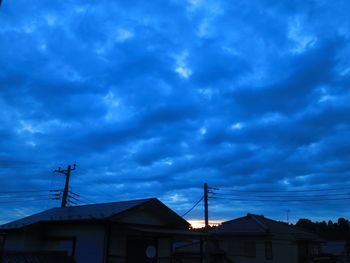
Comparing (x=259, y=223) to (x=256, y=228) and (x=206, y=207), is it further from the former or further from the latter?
(x=206, y=207)

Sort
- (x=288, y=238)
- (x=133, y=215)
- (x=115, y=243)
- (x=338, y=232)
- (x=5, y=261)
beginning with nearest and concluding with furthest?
(x=5, y=261), (x=115, y=243), (x=133, y=215), (x=288, y=238), (x=338, y=232)

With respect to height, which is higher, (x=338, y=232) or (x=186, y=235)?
(x=338, y=232)

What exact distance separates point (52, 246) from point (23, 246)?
5.05 ft

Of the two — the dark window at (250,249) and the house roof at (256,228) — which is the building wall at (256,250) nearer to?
the dark window at (250,249)

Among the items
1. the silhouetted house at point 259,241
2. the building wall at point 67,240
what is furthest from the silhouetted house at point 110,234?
the silhouetted house at point 259,241

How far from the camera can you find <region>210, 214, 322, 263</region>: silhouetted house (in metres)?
32.4

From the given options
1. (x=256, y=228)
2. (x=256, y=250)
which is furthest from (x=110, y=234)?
(x=256, y=228)

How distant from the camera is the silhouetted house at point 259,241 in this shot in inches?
1277

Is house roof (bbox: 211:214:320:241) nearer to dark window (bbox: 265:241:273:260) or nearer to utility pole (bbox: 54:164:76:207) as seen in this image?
A: dark window (bbox: 265:241:273:260)

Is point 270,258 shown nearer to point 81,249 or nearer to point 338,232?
point 81,249

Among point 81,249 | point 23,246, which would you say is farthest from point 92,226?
point 23,246

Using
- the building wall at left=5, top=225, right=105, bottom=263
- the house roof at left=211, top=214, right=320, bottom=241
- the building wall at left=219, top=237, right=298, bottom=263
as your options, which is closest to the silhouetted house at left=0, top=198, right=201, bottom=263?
the building wall at left=5, top=225, right=105, bottom=263

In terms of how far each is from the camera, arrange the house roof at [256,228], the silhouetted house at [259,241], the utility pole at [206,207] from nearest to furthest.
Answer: the utility pole at [206,207] < the silhouetted house at [259,241] < the house roof at [256,228]

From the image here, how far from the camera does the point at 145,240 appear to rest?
66.9 ft
